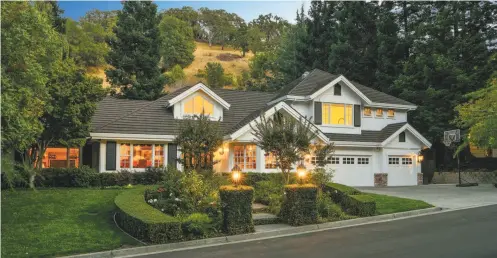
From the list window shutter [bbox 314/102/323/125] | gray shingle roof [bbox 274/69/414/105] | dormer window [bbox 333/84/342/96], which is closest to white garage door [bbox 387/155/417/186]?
gray shingle roof [bbox 274/69/414/105]

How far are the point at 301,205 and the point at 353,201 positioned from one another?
2927mm

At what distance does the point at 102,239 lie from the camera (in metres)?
12.5

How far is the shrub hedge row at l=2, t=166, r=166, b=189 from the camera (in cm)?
2139

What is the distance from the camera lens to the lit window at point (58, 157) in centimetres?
2805

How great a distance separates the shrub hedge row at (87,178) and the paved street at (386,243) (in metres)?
11.5

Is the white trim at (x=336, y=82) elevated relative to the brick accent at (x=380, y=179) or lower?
elevated

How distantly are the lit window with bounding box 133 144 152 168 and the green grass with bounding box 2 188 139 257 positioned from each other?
700cm

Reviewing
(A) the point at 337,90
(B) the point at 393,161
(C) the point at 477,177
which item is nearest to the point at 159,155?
(A) the point at 337,90

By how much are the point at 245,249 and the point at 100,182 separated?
13249 mm

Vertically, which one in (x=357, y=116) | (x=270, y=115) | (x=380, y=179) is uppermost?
(x=357, y=116)

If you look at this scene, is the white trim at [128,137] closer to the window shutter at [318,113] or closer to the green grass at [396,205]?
the window shutter at [318,113]

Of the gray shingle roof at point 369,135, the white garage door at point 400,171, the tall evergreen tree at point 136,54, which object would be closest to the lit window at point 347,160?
the gray shingle roof at point 369,135

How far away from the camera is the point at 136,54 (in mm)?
46844

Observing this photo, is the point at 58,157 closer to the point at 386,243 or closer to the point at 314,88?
the point at 314,88
